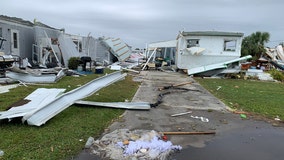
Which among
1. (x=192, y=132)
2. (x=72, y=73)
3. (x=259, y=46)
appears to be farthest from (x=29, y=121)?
(x=259, y=46)

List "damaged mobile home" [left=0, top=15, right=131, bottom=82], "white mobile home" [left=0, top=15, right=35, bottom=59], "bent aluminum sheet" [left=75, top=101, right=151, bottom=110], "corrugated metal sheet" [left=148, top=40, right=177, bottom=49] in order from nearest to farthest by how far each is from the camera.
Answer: "bent aluminum sheet" [left=75, top=101, right=151, bottom=110] → "white mobile home" [left=0, top=15, right=35, bottom=59] → "damaged mobile home" [left=0, top=15, right=131, bottom=82] → "corrugated metal sheet" [left=148, top=40, right=177, bottom=49]

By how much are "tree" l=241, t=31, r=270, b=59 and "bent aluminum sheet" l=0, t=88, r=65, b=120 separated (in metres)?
25.1

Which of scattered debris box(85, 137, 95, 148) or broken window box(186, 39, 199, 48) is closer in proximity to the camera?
scattered debris box(85, 137, 95, 148)

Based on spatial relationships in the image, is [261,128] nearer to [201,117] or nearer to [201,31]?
[201,117]

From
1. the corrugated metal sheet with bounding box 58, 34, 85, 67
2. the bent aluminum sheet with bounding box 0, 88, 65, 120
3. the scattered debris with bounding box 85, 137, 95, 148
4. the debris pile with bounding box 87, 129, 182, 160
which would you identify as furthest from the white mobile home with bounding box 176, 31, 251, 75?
the scattered debris with bounding box 85, 137, 95, 148

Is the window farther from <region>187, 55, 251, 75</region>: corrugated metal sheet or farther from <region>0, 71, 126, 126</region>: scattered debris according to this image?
<region>187, 55, 251, 75</region>: corrugated metal sheet

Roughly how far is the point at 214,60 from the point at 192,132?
14.5 meters

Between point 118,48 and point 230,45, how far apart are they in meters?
12.6

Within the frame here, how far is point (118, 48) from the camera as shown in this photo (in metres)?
25.8

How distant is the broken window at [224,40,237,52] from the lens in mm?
17931

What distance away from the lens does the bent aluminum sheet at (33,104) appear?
436 cm

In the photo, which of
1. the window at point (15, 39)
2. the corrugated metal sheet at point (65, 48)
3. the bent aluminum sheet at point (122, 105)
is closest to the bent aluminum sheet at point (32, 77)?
the bent aluminum sheet at point (122, 105)

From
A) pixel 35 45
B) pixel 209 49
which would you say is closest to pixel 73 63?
pixel 35 45

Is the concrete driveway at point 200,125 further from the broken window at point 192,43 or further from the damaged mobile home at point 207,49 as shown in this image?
the broken window at point 192,43
